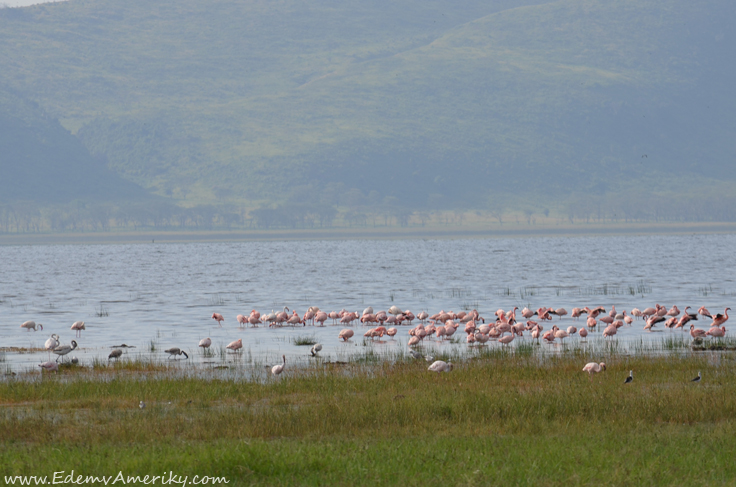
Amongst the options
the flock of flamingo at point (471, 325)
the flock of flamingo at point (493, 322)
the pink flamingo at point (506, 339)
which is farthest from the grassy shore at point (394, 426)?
the flock of flamingo at point (493, 322)

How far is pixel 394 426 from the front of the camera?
17109 mm

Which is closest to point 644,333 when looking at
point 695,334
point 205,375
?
point 695,334

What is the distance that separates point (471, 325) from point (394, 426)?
15.4 metres

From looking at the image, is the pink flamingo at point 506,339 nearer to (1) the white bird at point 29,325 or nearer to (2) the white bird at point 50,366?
(2) the white bird at point 50,366

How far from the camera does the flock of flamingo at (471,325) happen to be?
94.2 feet

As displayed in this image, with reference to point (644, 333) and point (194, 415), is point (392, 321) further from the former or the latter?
point (194, 415)

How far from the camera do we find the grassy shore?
1347 centimetres

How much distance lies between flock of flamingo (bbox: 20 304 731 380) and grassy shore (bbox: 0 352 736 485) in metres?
2.19

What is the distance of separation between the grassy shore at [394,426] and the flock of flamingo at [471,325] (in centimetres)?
219

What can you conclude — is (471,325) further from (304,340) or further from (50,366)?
(50,366)

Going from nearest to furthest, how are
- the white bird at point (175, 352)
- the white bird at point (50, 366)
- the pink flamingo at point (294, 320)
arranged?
the white bird at point (50, 366), the white bird at point (175, 352), the pink flamingo at point (294, 320)

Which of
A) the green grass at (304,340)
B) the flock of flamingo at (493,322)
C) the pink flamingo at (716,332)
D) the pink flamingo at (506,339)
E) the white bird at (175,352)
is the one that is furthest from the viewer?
the green grass at (304,340)

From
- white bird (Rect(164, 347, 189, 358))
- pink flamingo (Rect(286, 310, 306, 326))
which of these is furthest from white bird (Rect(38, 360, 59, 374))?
pink flamingo (Rect(286, 310, 306, 326))

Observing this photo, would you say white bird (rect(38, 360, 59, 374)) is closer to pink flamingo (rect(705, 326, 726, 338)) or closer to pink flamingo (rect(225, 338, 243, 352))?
pink flamingo (rect(225, 338, 243, 352))
